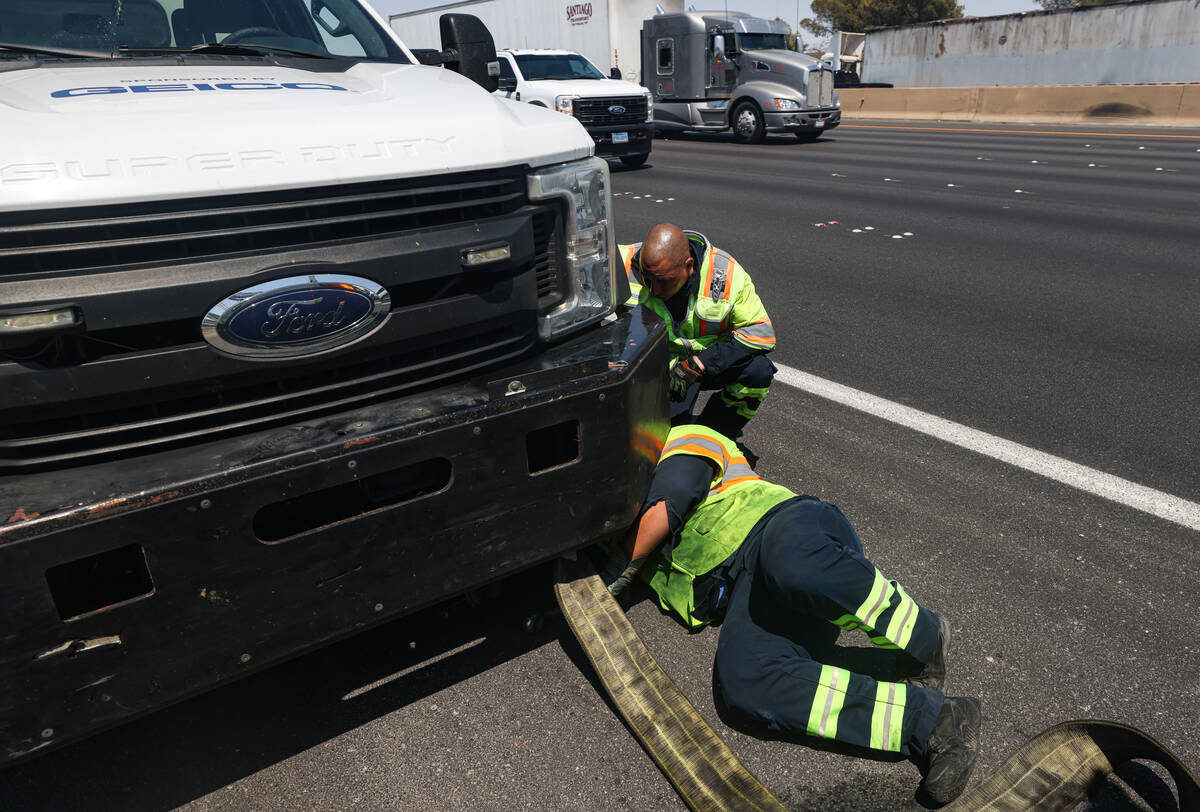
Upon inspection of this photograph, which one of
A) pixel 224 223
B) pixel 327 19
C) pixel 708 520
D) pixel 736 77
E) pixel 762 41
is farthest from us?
pixel 762 41

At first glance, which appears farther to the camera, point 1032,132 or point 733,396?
point 1032,132

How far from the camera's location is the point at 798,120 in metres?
18.4

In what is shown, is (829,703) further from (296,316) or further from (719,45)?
(719,45)

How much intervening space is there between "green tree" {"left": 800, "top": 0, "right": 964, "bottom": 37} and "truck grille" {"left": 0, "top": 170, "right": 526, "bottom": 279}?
6767 cm

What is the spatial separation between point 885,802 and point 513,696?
1.03 meters

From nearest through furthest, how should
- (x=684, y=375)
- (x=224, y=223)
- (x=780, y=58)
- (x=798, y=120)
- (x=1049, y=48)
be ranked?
(x=224, y=223)
(x=684, y=375)
(x=798, y=120)
(x=780, y=58)
(x=1049, y=48)

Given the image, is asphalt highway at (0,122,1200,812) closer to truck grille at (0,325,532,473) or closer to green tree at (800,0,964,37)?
truck grille at (0,325,532,473)

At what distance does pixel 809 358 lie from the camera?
17.9 feet

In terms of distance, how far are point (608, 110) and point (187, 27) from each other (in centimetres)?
1246

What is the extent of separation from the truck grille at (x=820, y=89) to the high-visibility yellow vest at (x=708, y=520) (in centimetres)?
1690

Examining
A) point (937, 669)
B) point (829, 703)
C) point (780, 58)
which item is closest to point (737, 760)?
point (829, 703)

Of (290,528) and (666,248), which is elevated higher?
(666,248)

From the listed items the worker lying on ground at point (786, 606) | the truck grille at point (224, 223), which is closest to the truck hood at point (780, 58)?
the worker lying on ground at point (786, 606)

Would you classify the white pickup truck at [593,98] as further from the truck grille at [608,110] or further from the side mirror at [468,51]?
the side mirror at [468,51]
